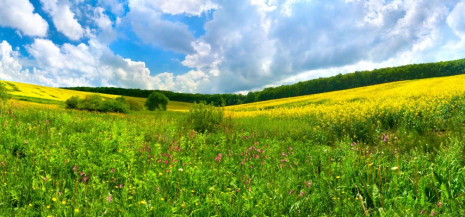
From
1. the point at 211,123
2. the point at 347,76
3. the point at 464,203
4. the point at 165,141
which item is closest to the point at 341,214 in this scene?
the point at 464,203

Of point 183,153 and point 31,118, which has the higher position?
point 31,118

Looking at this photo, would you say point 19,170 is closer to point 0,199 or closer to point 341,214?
point 0,199

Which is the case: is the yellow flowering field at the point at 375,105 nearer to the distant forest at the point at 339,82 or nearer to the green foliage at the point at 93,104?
the green foliage at the point at 93,104

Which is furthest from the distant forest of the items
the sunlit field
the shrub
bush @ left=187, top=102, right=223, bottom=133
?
the sunlit field

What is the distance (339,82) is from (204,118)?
6652 cm

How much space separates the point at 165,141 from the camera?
6.39 m

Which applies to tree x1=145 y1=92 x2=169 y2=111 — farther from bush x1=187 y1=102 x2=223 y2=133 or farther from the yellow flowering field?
bush x1=187 y1=102 x2=223 y2=133

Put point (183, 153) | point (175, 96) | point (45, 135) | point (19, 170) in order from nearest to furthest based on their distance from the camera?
point (19, 170) → point (183, 153) → point (45, 135) → point (175, 96)

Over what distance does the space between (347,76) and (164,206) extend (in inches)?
2904

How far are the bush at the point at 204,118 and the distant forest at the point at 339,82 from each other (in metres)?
41.9

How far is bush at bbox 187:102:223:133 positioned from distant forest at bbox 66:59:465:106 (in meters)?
41.9

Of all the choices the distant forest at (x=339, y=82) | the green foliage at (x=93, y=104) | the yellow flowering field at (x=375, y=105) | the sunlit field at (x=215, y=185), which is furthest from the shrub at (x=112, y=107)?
the distant forest at (x=339, y=82)

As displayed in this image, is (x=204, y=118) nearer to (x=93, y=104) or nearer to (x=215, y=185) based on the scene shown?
(x=215, y=185)

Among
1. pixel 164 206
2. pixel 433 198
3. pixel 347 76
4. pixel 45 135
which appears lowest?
pixel 433 198
